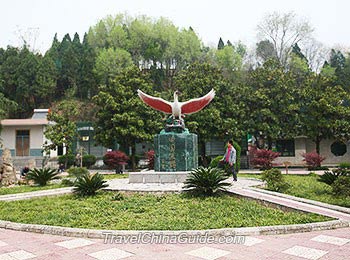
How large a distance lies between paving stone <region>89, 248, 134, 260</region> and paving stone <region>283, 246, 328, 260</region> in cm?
212

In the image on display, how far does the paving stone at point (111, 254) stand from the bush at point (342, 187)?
5656mm

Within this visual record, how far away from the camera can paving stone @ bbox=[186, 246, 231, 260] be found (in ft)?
14.0

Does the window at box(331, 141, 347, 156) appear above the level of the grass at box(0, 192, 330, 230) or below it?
above

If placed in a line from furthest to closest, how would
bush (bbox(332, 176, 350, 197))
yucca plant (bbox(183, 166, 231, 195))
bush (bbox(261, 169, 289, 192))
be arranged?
bush (bbox(261, 169, 289, 192))
yucca plant (bbox(183, 166, 231, 195))
bush (bbox(332, 176, 350, 197))

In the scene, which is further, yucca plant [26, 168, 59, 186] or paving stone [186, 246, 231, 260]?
yucca plant [26, 168, 59, 186]

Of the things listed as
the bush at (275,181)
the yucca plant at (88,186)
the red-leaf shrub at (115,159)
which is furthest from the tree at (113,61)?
the bush at (275,181)

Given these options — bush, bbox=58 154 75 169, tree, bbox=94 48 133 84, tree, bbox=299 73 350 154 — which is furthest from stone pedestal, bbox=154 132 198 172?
tree, bbox=94 48 133 84

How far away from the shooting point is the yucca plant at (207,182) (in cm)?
857

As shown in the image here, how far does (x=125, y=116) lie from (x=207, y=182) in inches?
608

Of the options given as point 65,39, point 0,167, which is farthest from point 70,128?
point 65,39

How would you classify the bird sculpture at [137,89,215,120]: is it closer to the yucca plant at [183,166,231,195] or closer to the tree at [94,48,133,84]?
the yucca plant at [183,166,231,195]

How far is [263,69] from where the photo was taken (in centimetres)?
2611

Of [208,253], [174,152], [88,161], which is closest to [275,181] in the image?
[174,152]

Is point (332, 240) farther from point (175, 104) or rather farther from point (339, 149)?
point (339, 149)
